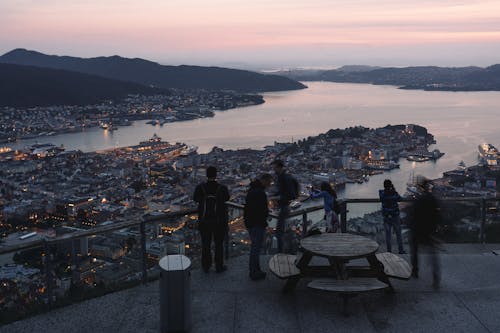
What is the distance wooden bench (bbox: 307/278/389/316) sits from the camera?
13.5ft

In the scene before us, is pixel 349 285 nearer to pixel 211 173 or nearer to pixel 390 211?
pixel 211 173

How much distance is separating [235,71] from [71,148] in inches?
3489

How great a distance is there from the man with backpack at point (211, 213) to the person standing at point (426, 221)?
185cm

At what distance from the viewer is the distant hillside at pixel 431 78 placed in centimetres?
13034

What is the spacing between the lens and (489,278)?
521 centimetres

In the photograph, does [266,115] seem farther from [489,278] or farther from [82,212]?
[489,278]

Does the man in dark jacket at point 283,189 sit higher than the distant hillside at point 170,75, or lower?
lower

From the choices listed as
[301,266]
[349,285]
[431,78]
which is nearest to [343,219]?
[301,266]

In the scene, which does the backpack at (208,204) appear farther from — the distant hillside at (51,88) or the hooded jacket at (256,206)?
the distant hillside at (51,88)

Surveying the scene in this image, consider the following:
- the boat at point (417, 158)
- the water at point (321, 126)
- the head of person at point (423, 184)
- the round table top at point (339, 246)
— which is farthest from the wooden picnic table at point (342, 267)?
the boat at point (417, 158)

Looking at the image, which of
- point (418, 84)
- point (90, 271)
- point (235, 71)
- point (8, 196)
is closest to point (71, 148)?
point (8, 196)

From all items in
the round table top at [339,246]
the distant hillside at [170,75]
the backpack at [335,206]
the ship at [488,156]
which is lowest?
the ship at [488,156]

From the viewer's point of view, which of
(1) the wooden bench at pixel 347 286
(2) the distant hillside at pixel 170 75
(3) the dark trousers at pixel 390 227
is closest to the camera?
(1) the wooden bench at pixel 347 286

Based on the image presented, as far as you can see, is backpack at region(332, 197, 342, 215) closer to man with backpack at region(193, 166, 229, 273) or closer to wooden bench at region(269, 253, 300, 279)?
wooden bench at region(269, 253, 300, 279)
